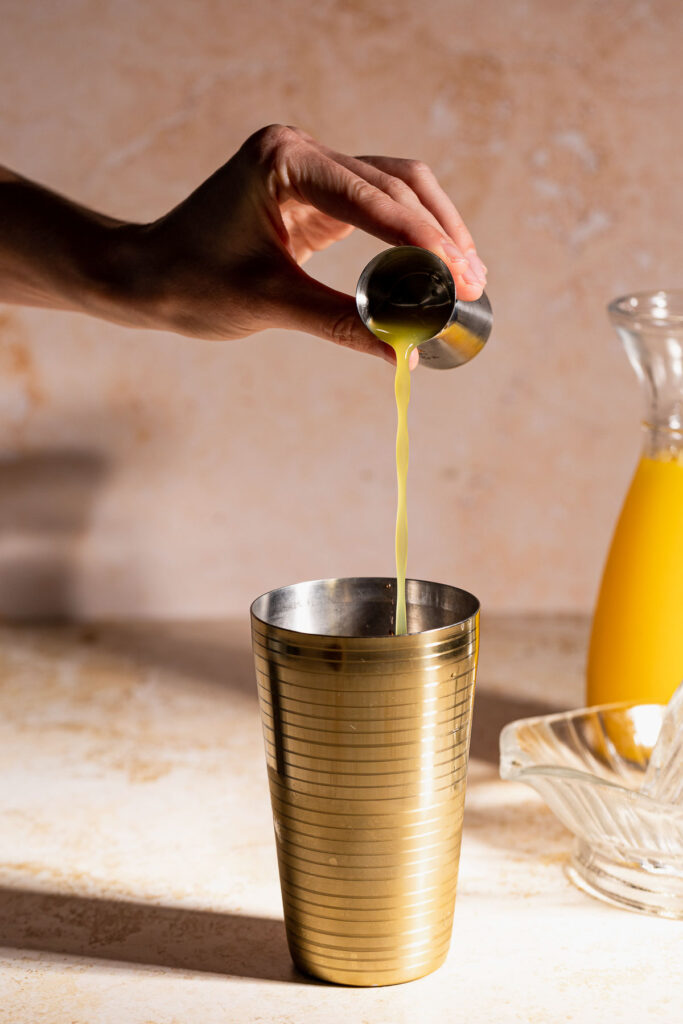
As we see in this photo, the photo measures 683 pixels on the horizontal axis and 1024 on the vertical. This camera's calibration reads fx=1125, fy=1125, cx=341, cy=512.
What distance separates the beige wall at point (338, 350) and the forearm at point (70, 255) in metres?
0.39

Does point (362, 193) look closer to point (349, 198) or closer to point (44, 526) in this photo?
point (349, 198)

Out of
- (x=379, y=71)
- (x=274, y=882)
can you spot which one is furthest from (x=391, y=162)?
(x=379, y=71)

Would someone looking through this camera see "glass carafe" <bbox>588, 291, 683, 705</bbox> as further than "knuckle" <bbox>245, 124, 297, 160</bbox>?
Yes

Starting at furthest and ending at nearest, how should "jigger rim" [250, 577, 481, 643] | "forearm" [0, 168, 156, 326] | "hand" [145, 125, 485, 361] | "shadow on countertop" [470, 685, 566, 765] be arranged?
"shadow on countertop" [470, 685, 566, 765], "forearm" [0, 168, 156, 326], "hand" [145, 125, 485, 361], "jigger rim" [250, 577, 481, 643]

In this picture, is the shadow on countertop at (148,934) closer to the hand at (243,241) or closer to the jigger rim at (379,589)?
the jigger rim at (379,589)

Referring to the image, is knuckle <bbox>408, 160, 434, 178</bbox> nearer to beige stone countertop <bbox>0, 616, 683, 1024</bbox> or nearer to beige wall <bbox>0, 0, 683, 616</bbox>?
beige stone countertop <bbox>0, 616, 683, 1024</bbox>

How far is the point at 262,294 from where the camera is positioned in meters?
0.68

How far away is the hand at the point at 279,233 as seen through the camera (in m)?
0.60

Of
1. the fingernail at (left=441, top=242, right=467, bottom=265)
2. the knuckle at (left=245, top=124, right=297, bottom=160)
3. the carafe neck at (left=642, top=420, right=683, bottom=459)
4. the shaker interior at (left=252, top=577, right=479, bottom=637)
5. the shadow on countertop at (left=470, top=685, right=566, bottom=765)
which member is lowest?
the shadow on countertop at (left=470, top=685, right=566, bottom=765)

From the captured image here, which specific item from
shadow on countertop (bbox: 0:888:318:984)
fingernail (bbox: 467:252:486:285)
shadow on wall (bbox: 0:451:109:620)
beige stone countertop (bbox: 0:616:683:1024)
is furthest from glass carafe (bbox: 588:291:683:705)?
shadow on wall (bbox: 0:451:109:620)

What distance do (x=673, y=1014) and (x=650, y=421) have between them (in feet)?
1.39

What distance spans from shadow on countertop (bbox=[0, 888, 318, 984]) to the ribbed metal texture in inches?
1.6

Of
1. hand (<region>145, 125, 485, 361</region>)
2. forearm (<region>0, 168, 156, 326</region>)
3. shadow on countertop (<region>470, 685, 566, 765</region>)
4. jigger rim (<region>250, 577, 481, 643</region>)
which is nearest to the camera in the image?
jigger rim (<region>250, 577, 481, 643</region>)

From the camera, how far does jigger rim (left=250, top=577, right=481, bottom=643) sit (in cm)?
50
